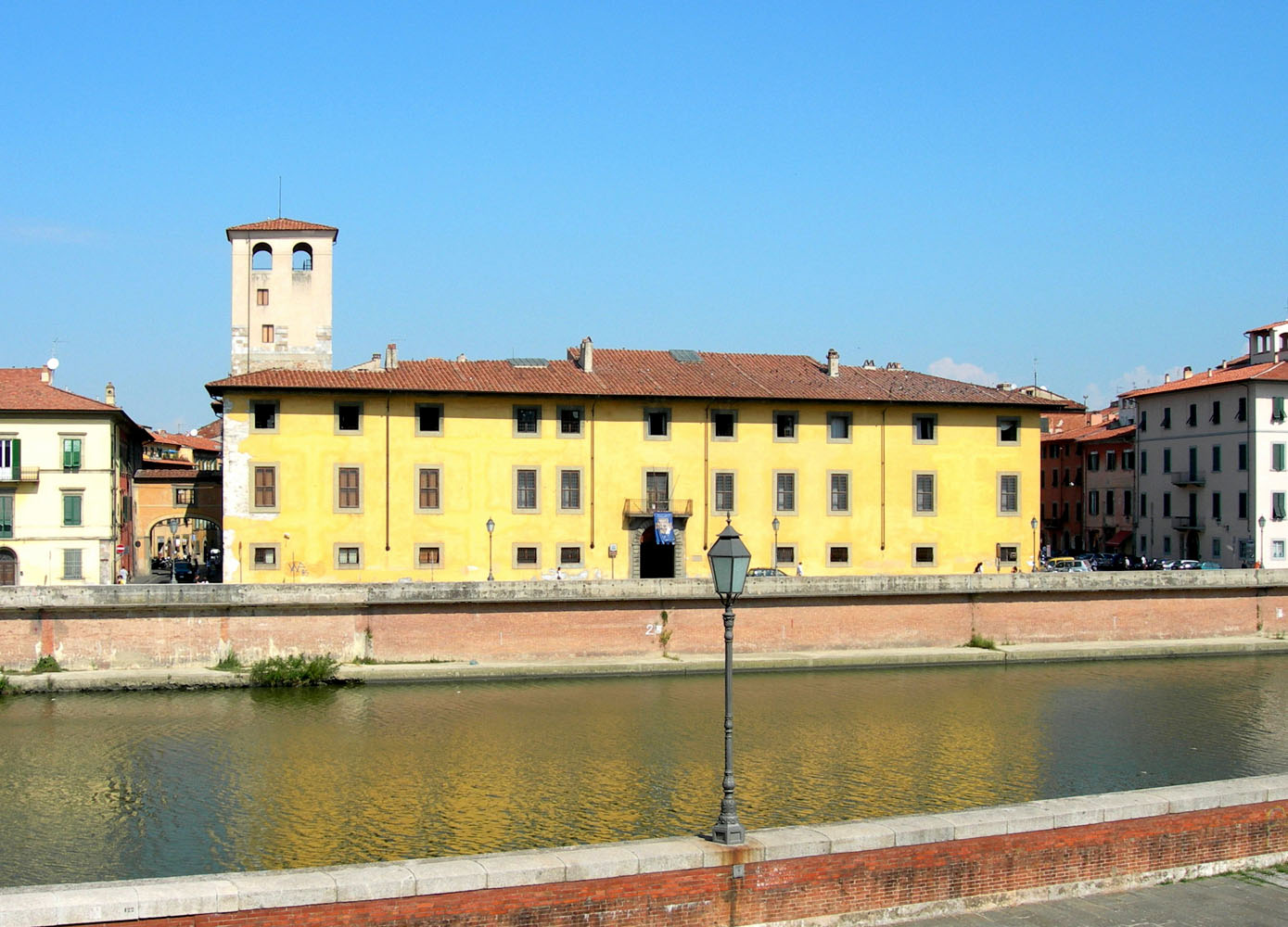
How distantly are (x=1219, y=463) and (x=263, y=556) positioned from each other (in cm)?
3868

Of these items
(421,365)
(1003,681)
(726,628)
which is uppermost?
(421,365)

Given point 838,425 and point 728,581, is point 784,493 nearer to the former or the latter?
point 838,425

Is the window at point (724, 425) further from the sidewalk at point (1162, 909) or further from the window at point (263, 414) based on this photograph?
the sidewalk at point (1162, 909)

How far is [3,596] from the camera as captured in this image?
30.5 metres

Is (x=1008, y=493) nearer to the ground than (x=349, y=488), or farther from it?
nearer to the ground

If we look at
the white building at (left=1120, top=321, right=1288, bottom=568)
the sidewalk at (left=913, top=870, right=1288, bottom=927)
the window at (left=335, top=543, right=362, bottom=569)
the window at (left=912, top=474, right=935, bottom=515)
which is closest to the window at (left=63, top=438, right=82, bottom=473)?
the window at (left=335, top=543, right=362, bottom=569)

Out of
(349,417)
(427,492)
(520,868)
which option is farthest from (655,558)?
(520,868)

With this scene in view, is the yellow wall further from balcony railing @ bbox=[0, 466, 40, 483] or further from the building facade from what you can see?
balcony railing @ bbox=[0, 466, 40, 483]

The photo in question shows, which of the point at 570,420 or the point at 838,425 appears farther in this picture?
the point at 838,425

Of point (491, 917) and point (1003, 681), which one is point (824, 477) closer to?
point (1003, 681)

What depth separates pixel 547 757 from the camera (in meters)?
23.8

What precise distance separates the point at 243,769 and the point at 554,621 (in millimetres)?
12506

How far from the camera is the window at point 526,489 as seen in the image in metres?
39.9

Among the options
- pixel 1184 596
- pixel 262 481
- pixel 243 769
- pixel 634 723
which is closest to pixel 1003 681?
pixel 1184 596
